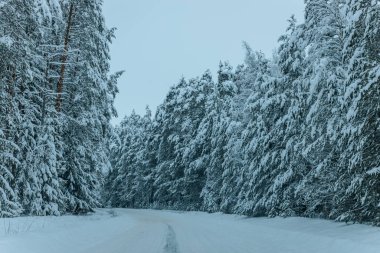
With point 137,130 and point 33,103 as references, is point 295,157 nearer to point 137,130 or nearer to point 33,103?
point 33,103

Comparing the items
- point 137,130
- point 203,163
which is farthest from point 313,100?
point 137,130

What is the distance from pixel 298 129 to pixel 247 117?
367 inches

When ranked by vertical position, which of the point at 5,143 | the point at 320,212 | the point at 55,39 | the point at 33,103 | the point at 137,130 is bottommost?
the point at 320,212

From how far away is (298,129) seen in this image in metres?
20.9

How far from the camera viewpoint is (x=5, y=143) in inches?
556

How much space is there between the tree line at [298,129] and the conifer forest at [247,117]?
6 cm

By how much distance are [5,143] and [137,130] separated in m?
55.7

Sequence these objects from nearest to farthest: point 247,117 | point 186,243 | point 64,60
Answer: point 186,243 → point 64,60 → point 247,117

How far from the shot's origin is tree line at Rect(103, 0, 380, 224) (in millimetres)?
12438

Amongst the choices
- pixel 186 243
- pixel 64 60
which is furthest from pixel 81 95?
pixel 186 243

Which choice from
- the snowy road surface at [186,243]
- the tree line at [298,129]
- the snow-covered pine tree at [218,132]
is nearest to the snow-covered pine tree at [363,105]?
the tree line at [298,129]

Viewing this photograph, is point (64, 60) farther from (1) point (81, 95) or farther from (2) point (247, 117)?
(2) point (247, 117)

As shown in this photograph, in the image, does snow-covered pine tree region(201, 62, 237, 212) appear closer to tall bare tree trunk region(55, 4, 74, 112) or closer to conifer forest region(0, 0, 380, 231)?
conifer forest region(0, 0, 380, 231)

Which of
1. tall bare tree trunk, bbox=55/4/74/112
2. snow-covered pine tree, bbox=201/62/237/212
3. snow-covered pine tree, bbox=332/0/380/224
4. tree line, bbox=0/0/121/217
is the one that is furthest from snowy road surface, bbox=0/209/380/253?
snow-covered pine tree, bbox=201/62/237/212
